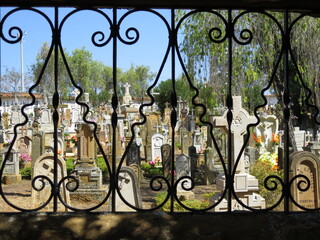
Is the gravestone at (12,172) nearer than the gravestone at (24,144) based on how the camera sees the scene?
Yes

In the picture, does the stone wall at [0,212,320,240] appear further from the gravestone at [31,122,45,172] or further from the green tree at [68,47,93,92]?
the green tree at [68,47,93,92]

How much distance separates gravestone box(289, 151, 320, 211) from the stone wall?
4001mm

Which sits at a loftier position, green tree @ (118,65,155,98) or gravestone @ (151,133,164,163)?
green tree @ (118,65,155,98)

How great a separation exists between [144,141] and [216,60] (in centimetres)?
806

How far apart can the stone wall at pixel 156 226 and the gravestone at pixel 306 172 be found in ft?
13.1

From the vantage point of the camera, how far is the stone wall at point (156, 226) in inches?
79.2

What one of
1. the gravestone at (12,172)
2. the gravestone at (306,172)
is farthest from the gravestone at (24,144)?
the gravestone at (306,172)

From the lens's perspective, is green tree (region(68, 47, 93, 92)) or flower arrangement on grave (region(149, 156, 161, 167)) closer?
flower arrangement on grave (region(149, 156, 161, 167))

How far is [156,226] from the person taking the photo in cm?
205

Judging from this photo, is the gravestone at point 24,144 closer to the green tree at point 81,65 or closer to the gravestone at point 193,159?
the gravestone at point 193,159

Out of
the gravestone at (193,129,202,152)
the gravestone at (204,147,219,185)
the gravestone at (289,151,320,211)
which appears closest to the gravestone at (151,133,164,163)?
the gravestone at (193,129,202,152)

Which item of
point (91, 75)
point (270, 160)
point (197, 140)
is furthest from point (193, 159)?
point (91, 75)

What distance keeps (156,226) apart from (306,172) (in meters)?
4.70

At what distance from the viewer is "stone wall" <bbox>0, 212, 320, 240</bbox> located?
2012 mm
